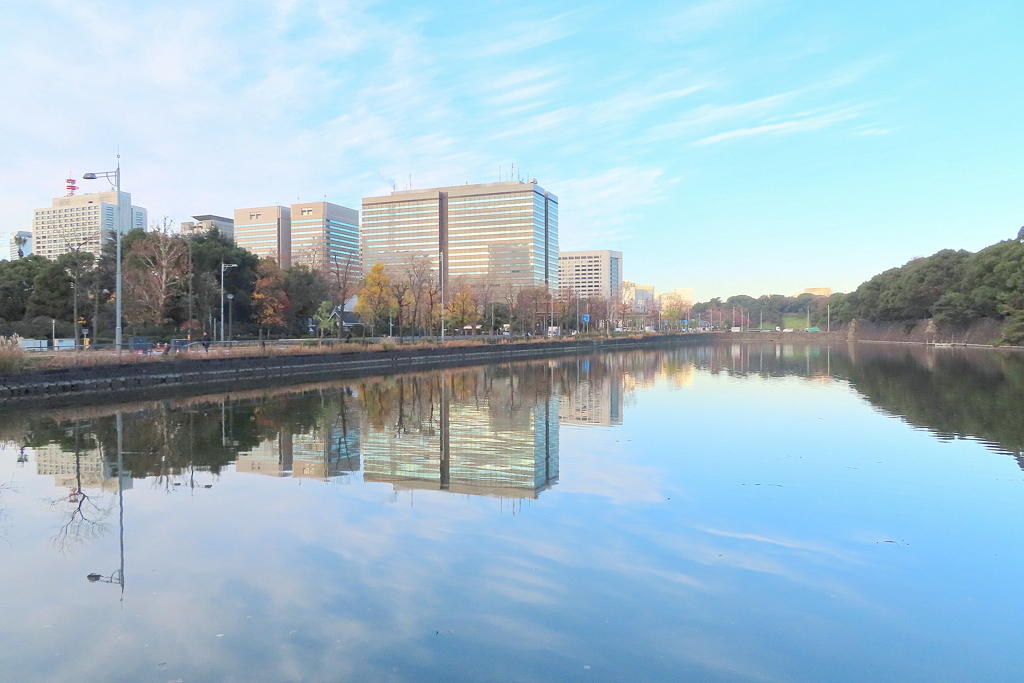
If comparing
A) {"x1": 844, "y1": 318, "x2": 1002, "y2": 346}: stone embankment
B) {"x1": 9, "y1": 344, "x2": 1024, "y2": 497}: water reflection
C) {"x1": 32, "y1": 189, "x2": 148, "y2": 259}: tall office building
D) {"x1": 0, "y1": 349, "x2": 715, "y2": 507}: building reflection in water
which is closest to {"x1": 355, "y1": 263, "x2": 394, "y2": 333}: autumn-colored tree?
{"x1": 32, "y1": 189, "x2": 148, "y2": 259}: tall office building

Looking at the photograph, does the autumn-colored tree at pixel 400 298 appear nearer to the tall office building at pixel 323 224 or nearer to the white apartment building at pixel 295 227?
the white apartment building at pixel 295 227

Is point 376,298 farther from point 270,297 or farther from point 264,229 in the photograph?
point 264,229

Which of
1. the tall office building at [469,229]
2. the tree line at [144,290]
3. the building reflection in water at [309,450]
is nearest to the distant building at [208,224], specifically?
the tree line at [144,290]

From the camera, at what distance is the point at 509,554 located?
23.4 feet

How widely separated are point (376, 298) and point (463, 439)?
150 ft

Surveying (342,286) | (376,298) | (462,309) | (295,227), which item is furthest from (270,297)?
(295,227)

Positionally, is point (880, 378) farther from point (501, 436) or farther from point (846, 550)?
point (846, 550)

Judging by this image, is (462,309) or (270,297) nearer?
(270,297)

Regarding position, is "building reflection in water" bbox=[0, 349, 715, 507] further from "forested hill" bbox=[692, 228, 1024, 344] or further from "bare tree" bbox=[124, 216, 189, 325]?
"forested hill" bbox=[692, 228, 1024, 344]

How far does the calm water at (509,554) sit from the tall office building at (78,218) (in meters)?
67.6

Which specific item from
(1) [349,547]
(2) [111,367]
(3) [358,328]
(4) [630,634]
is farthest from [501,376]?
(3) [358,328]

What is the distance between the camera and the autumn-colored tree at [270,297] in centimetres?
5472

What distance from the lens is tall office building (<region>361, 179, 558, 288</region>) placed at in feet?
478

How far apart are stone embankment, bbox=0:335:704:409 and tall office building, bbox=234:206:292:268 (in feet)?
434
